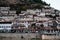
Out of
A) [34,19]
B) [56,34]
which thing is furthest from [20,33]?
[34,19]

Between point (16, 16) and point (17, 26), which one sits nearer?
point (17, 26)

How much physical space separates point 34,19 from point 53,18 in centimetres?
401

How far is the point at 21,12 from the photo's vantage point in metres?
51.6

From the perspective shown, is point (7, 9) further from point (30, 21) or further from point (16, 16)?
point (30, 21)

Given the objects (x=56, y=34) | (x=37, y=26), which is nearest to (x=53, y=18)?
(x=37, y=26)

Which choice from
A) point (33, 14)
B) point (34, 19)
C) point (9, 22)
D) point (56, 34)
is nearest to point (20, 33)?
point (56, 34)

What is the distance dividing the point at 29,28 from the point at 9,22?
143 inches

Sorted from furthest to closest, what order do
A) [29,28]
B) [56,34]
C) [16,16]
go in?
1. [16,16]
2. [29,28]
3. [56,34]

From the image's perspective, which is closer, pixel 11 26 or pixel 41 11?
pixel 11 26

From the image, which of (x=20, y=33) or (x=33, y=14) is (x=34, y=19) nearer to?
(x=33, y=14)

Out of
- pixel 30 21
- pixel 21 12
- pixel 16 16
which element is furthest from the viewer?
pixel 21 12

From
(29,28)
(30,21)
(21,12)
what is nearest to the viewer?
(29,28)

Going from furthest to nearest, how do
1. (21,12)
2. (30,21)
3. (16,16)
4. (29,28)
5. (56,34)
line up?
(21,12)
(16,16)
(30,21)
(29,28)
(56,34)

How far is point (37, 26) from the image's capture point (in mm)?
42688
